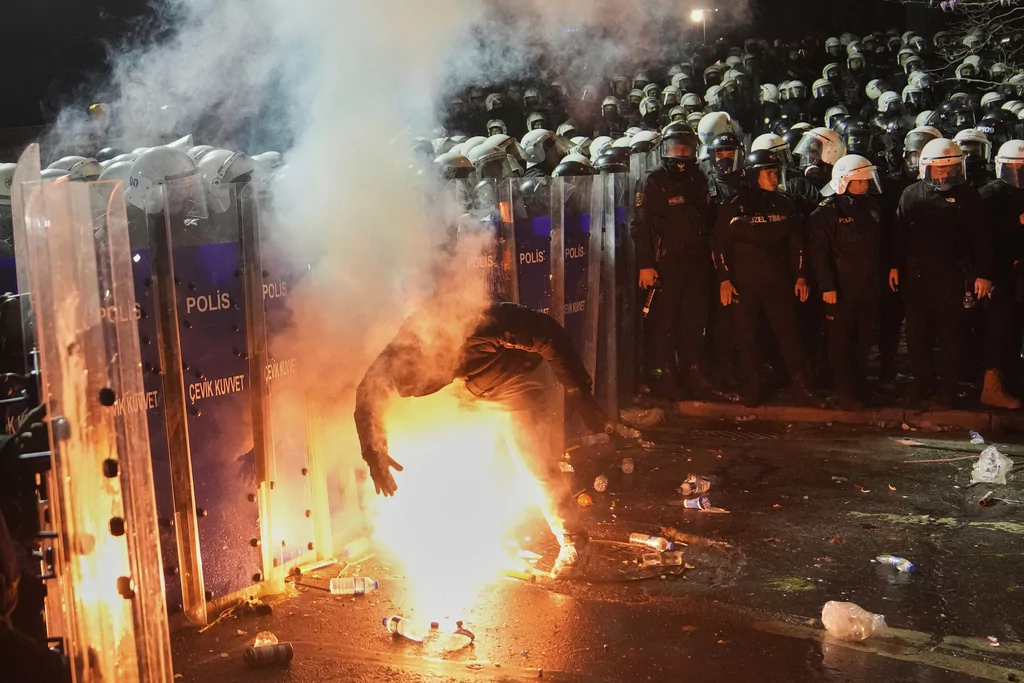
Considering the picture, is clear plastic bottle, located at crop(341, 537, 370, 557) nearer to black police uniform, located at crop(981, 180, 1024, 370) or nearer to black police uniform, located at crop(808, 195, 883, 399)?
black police uniform, located at crop(808, 195, 883, 399)

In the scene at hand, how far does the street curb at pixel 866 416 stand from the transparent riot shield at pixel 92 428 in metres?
6.71

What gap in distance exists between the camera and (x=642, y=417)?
9039 mm

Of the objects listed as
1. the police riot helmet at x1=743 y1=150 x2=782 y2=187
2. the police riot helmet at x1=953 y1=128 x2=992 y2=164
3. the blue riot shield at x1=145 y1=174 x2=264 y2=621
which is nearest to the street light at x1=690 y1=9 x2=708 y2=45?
the police riot helmet at x1=953 y1=128 x2=992 y2=164

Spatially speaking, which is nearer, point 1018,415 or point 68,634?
point 68,634

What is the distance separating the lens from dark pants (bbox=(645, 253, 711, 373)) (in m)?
9.26

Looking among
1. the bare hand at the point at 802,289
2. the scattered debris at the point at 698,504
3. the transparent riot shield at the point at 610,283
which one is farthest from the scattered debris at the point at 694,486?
the bare hand at the point at 802,289

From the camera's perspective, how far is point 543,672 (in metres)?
4.41

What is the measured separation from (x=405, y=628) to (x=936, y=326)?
19.9 ft

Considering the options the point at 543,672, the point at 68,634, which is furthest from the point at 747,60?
the point at 68,634

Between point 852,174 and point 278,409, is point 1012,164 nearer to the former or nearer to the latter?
point 852,174

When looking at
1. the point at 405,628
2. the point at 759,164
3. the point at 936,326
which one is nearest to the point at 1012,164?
the point at 936,326

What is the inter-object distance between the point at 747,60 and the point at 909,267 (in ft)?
45.5

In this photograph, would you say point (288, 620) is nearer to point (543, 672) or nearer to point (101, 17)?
point (543, 672)

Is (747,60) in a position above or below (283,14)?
above
